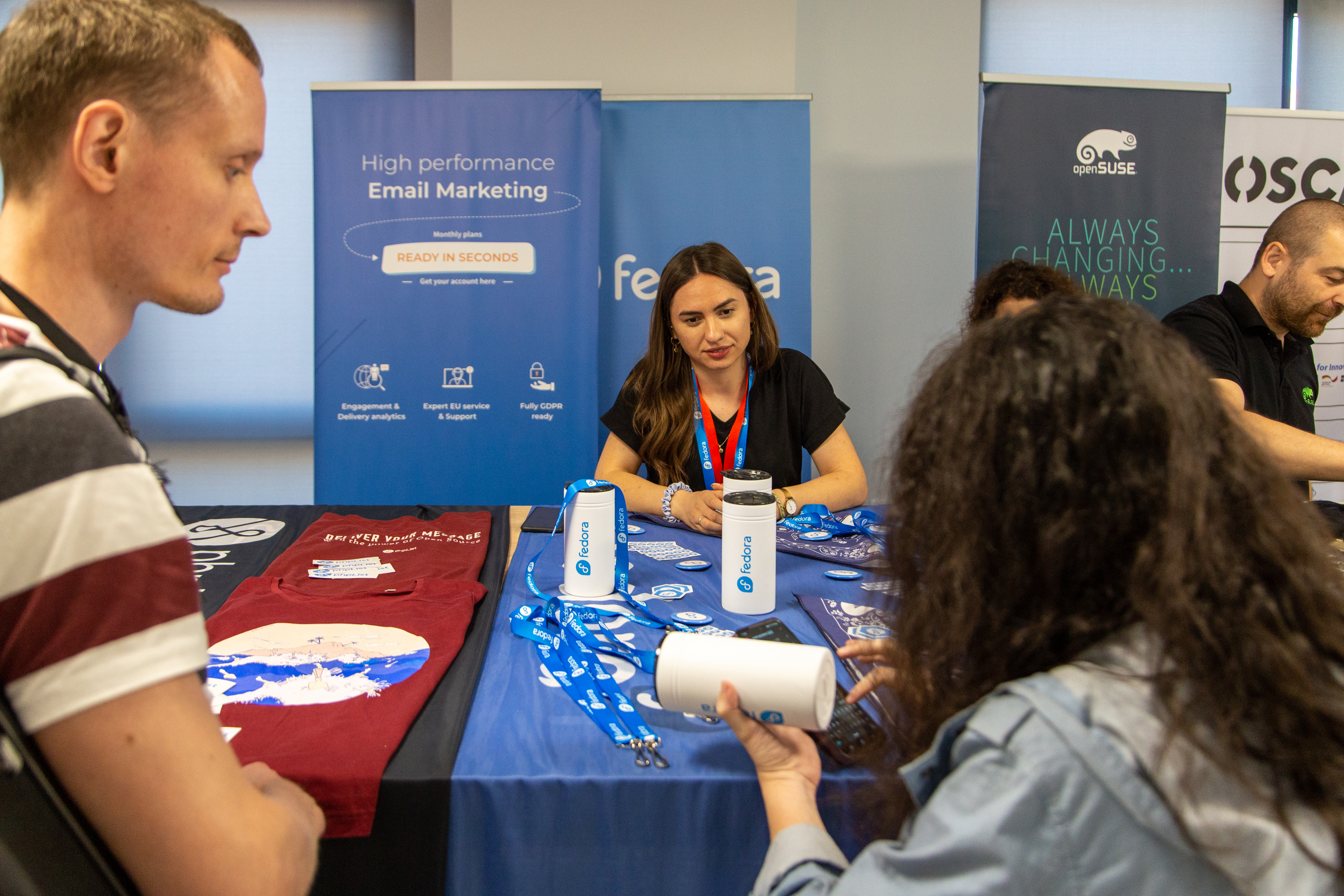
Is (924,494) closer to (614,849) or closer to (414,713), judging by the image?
(614,849)

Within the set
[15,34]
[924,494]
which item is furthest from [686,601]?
[15,34]

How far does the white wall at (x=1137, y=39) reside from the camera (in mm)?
4078

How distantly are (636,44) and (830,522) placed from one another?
2496 millimetres

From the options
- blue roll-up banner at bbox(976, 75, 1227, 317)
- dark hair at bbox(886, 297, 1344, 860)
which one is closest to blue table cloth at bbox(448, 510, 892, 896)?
dark hair at bbox(886, 297, 1344, 860)

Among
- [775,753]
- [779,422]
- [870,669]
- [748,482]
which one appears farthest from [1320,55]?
[775,753]

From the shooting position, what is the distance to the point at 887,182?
3.96 metres

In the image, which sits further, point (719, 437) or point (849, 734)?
point (719, 437)

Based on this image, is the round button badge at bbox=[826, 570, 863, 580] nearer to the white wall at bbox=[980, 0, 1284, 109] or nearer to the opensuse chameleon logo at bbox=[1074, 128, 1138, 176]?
the opensuse chameleon logo at bbox=[1074, 128, 1138, 176]

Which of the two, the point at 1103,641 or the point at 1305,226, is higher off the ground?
the point at 1305,226

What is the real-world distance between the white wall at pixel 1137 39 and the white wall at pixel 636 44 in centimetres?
119

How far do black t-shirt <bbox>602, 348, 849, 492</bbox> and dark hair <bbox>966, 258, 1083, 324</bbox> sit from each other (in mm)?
527

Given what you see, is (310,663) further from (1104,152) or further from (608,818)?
(1104,152)

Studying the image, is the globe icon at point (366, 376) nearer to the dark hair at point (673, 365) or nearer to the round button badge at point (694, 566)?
the dark hair at point (673, 365)

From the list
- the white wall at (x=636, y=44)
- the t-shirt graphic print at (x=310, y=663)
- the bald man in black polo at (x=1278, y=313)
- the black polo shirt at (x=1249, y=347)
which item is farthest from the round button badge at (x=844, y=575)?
the white wall at (x=636, y=44)
